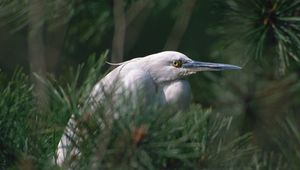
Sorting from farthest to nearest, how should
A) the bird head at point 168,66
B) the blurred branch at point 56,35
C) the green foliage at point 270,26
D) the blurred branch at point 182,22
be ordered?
the blurred branch at point 182,22
the blurred branch at point 56,35
the bird head at point 168,66
the green foliage at point 270,26

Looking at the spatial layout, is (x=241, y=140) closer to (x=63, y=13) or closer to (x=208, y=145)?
(x=208, y=145)

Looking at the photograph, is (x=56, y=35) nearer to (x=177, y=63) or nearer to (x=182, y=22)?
(x=182, y=22)

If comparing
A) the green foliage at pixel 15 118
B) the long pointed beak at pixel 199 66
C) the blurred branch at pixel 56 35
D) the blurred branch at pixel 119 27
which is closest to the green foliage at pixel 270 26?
the long pointed beak at pixel 199 66

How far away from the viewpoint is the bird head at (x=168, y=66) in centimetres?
239

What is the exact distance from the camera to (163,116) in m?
1.56

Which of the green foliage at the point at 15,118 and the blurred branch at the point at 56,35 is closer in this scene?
the green foliage at the point at 15,118

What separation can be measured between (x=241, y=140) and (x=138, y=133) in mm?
339

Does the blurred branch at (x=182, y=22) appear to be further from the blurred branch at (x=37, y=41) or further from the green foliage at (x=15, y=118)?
the green foliage at (x=15, y=118)

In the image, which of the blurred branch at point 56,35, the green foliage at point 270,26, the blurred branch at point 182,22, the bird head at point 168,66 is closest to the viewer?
the green foliage at point 270,26

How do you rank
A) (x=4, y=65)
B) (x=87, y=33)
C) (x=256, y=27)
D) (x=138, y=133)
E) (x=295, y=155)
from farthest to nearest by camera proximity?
1. (x=4, y=65)
2. (x=87, y=33)
3. (x=256, y=27)
4. (x=295, y=155)
5. (x=138, y=133)

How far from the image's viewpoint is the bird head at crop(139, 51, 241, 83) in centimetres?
239

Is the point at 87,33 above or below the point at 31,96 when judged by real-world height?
below

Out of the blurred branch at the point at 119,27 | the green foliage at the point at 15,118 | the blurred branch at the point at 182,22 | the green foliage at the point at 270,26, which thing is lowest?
the blurred branch at the point at 182,22

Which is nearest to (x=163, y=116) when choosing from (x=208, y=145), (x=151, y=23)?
(x=208, y=145)
